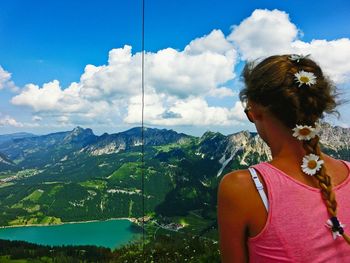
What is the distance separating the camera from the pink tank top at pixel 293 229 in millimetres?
1304

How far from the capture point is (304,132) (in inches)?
54.0

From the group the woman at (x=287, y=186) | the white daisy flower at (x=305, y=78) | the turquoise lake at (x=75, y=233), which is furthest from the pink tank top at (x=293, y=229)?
the turquoise lake at (x=75, y=233)

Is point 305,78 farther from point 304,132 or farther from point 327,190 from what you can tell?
point 327,190

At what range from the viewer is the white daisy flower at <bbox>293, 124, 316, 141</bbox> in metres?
1.36

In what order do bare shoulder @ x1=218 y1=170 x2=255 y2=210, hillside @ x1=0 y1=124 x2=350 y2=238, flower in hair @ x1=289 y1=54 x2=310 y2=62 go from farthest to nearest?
1. hillside @ x1=0 y1=124 x2=350 y2=238
2. flower in hair @ x1=289 y1=54 x2=310 y2=62
3. bare shoulder @ x1=218 y1=170 x2=255 y2=210

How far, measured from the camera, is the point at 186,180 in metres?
174

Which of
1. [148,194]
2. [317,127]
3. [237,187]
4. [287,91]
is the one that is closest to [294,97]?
[287,91]

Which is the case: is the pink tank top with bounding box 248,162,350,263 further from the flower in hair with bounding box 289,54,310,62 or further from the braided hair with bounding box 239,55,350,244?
the flower in hair with bounding box 289,54,310,62

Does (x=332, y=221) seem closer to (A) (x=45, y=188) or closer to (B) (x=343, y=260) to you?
A: (B) (x=343, y=260)

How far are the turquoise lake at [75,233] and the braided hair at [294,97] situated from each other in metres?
95.2

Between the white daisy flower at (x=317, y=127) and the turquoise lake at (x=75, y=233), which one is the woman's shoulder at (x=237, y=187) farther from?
the turquoise lake at (x=75, y=233)

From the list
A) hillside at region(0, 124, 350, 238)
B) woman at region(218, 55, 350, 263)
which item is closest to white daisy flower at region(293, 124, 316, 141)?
woman at region(218, 55, 350, 263)

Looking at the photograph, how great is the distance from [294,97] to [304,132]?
0.13 meters

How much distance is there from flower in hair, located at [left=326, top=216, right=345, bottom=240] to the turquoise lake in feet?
312
